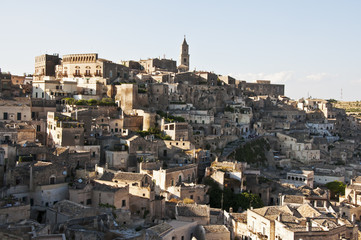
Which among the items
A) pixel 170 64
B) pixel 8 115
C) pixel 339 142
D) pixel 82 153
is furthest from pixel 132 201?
pixel 170 64

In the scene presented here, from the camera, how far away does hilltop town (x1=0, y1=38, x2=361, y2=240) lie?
71.6 feet

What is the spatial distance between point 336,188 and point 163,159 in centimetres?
1476

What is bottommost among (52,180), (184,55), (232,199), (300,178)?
(232,199)

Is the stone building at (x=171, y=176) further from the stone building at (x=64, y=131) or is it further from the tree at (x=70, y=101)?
the tree at (x=70, y=101)

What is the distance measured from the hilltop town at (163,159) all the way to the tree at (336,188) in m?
0.10

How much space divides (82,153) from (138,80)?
20181 mm

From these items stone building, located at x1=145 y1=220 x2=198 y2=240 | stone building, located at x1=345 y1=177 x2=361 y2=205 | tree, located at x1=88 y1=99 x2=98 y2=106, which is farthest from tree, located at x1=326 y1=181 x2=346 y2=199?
tree, located at x1=88 y1=99 x2=98 y2=106

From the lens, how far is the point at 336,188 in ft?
119

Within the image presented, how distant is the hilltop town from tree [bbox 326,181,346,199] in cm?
10

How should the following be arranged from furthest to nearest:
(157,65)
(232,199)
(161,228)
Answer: (157,65) → (232,199) → (161,228)

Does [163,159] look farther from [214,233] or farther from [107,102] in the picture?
[214,233]

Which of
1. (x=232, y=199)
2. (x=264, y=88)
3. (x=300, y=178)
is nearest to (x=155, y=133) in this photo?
(x=232, y=199)

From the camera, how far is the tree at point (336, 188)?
117 feet

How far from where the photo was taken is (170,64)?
61125mm
